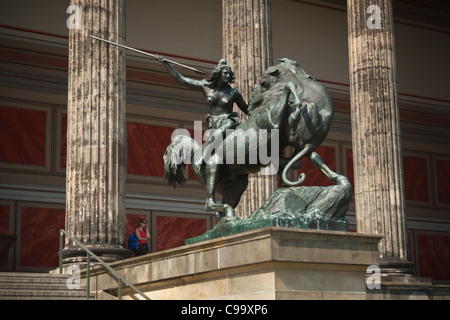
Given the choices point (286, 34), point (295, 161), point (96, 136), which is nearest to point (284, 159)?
point (295, 161)

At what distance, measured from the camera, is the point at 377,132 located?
17.2 meters

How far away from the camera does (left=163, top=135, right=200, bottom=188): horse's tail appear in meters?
10.1

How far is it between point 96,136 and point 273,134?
5639mm

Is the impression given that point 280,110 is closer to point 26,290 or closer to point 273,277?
point 273,277

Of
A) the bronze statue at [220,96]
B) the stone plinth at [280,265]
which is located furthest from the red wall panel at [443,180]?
the stone plinth at [280,265]

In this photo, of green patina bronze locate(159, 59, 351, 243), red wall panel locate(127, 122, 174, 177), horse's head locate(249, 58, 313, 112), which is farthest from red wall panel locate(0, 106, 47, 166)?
horse's head locate(249, 58, 313, 112)

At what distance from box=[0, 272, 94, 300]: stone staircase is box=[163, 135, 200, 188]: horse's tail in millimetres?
2704

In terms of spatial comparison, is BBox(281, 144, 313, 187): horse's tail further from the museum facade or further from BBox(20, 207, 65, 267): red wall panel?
BBox(20, 207, 65, 267): red wall panel

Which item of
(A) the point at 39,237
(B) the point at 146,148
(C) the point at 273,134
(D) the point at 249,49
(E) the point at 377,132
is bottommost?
(C) the point at 273,134

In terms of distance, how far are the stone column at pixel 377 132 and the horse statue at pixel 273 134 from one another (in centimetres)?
757

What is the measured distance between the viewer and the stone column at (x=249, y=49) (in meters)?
15.7

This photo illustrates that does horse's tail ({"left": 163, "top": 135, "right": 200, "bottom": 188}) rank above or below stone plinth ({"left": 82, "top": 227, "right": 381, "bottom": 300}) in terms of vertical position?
above

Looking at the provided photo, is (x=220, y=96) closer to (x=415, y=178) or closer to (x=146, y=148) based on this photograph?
(x=146, y=148)
